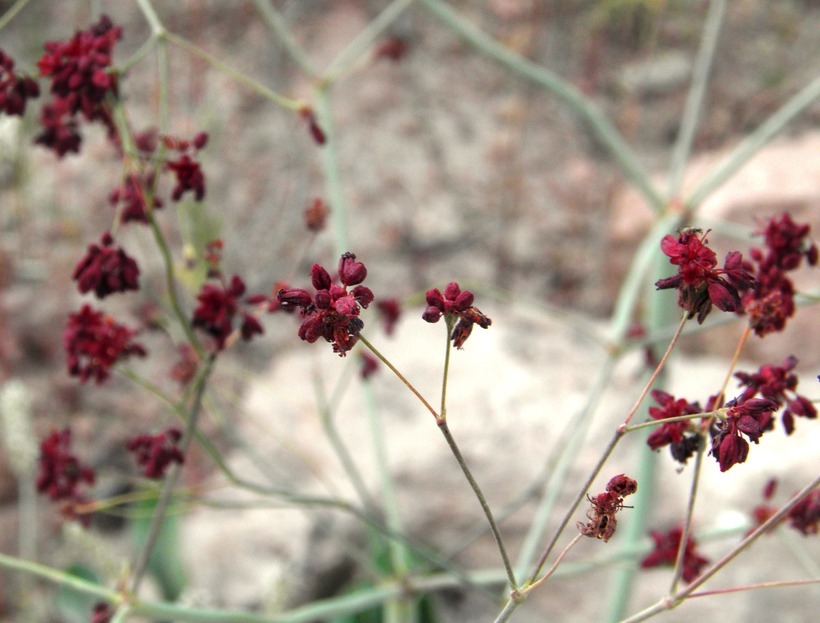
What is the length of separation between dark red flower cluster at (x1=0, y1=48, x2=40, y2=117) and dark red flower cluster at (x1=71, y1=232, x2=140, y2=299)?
0.15 m

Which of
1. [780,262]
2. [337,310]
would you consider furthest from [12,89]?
[780,262]

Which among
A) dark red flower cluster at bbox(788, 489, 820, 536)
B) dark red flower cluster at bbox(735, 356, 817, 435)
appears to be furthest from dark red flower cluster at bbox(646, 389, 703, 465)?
dark red flower cluster at bbox(788, 489, 820, 536)

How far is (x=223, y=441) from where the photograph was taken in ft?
6.55

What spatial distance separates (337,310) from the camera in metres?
0.51

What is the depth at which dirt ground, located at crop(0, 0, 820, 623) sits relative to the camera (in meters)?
1.78

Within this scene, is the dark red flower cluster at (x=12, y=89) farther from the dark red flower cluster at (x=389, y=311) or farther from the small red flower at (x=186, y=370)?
the dark red flower cluster at (x=389, y=311)

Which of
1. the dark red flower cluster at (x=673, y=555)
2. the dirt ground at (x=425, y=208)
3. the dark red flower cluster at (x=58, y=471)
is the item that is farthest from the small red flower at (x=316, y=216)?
the dirt ground at (x=425, y=208)

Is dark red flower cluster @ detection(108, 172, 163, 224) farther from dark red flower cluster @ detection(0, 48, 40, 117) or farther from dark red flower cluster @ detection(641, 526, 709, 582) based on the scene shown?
dark red flower cluster @ detection(641, 526, 709, 582)

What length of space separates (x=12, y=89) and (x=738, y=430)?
68cm

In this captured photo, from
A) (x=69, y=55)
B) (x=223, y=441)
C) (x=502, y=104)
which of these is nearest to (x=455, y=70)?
(x=502, y=104)

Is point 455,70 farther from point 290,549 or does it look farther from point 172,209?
point 290,549

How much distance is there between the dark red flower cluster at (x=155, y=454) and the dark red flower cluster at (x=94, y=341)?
0.08m

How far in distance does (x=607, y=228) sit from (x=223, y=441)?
117cm

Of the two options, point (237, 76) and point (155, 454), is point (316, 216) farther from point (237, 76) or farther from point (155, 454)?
point (155, 454)
